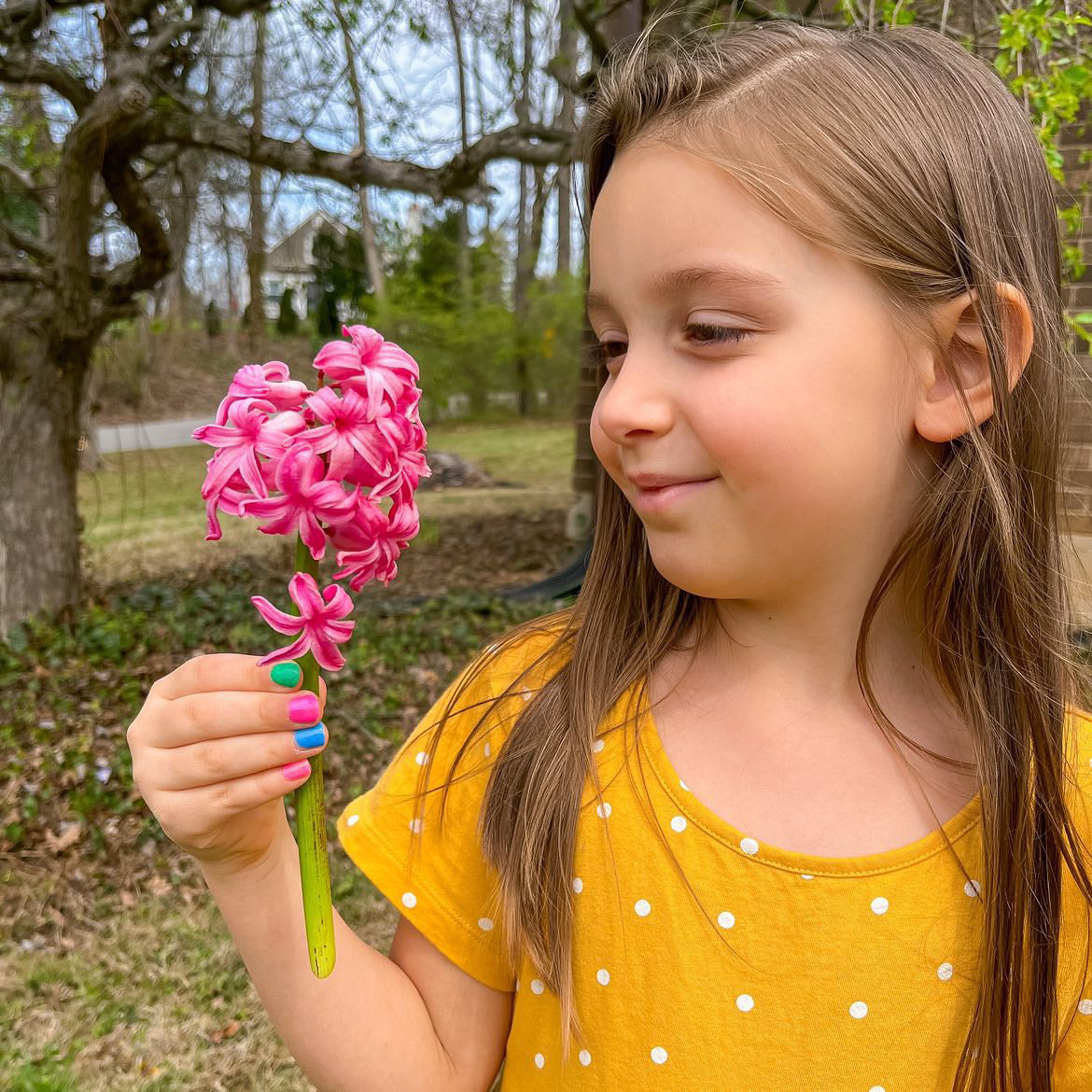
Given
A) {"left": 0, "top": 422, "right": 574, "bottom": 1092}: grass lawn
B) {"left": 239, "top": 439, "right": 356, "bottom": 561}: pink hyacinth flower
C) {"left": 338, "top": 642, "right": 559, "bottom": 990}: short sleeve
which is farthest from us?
{"left": 0, "top": 422, "right": 574, "bottom": 1092}: grass lawn

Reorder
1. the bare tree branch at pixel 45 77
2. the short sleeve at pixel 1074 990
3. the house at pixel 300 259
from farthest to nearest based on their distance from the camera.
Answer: the house at pixel 300 259, the bare tree branch at pixel 45 77, the short sleeve at pixel 1074 990

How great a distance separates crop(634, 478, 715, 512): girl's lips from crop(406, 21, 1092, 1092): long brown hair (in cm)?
30

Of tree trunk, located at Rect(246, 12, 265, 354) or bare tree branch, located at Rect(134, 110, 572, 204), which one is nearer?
bare tree branch, located at Rect(134, 110, 572, 204)

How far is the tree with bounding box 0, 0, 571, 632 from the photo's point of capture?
4664mm

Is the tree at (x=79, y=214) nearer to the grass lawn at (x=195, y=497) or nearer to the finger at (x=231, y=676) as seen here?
the grass lawn at (x=195, y=497)

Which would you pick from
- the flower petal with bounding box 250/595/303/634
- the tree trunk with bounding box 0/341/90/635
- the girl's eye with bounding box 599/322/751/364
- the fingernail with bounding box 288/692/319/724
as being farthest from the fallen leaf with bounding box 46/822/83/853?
the girl's eye with bounding box 599/322/751/364

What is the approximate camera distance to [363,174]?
17.5 feet

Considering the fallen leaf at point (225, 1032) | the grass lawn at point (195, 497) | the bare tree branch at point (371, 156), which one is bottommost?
the grass lawn at point (195, 497)

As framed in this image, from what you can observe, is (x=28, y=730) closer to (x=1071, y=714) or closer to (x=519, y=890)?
(x=519, y=890)

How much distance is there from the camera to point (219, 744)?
1.00 metres

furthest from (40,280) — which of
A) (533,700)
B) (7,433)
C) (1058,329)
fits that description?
(1058,329)

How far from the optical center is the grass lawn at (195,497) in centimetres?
810

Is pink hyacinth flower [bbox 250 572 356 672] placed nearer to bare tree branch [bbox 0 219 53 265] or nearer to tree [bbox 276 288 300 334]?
bare tree branch [bbox 0 219 53 265]

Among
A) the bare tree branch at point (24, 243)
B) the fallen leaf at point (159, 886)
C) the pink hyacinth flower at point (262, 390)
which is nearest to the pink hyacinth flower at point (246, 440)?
the pink hyacinth flower at point (262, 390)
